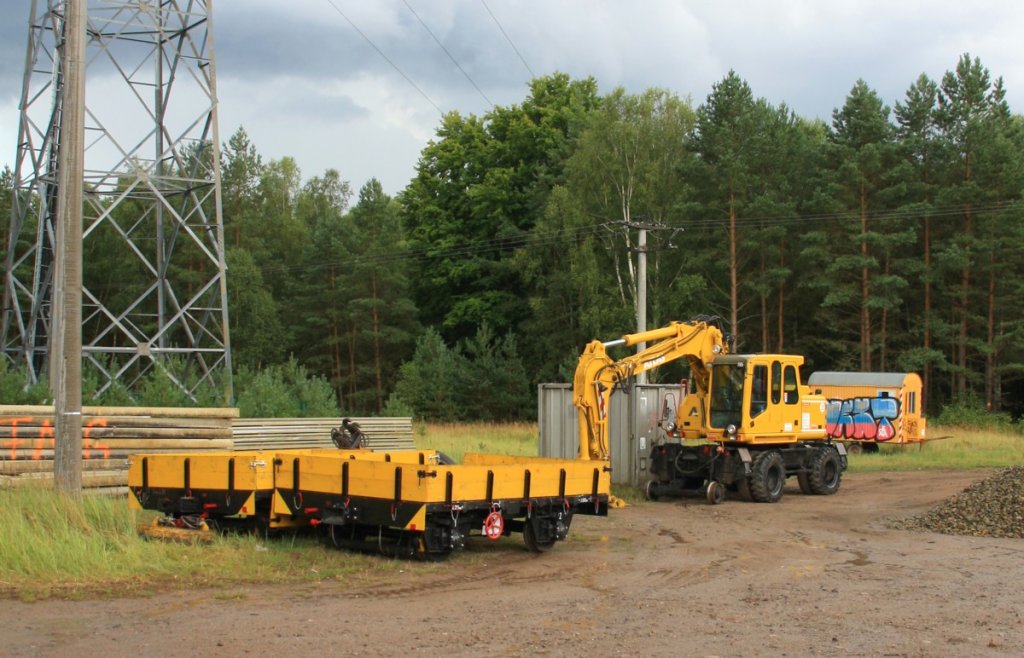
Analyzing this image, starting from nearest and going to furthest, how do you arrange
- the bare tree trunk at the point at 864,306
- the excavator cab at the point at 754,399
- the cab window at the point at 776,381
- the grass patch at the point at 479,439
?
the excavator cab at the point at 754,399 → the cab window at the point at 776,381 → the grass patch at the point at 479,439 → the bare tree trunk at the point at 864,306

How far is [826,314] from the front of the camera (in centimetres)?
4519

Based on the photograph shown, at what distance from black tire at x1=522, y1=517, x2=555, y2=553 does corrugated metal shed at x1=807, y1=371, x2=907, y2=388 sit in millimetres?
24118

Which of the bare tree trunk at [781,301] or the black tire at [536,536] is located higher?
the bare tree trunk at [781,301]

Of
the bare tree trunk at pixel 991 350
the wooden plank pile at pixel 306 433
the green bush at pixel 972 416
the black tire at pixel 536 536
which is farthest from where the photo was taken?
the bare tree trunk at pixel 991 350

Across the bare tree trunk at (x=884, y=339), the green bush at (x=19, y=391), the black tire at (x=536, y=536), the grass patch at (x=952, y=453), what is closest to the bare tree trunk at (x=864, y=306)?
the bare tree trunk at (x=884, y=339)

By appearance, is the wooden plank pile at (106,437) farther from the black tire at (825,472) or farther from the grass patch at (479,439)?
the black tire at (825,472)

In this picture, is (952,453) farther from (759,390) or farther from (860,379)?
(759,390)

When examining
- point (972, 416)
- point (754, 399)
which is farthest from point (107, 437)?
point (972, 416)

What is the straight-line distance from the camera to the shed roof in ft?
114

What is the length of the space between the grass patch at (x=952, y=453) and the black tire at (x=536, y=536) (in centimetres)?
1783

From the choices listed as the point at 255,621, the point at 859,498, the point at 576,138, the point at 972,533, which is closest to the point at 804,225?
the point at 576,138

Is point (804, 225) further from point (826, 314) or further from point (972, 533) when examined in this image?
point (972, 533)

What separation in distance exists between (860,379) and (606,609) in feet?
91.1

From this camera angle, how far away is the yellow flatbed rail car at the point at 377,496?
11.8 m
